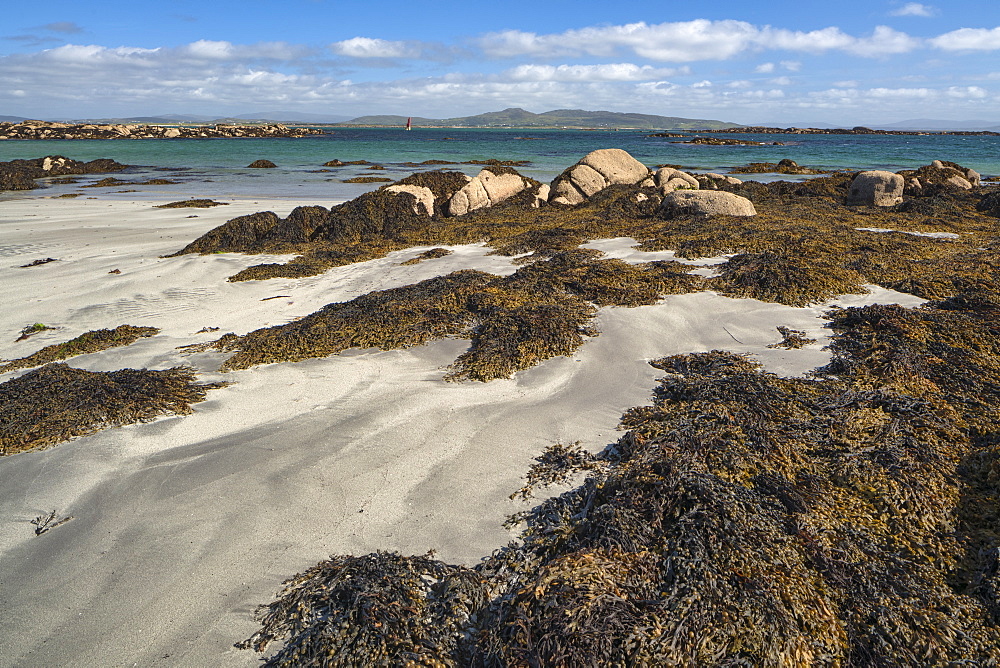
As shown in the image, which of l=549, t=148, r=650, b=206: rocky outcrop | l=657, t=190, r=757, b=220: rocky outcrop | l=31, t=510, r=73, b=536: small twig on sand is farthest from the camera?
l=549, t=148, r=650, b=206: rocky outcrop

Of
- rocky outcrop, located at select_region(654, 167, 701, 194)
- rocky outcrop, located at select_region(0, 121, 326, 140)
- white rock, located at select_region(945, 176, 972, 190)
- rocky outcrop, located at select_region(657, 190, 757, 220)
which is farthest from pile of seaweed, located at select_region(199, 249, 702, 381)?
rocky outcrop, located at select_region(0, 121, 326, 140)

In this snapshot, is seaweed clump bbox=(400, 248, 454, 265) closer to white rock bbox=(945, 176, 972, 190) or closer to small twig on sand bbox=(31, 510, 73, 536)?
small twig on sand bbox=(31, 510, 73, 536)

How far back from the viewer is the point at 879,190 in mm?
15891

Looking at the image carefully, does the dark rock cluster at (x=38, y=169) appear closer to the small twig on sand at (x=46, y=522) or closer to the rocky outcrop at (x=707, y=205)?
the rocky outcrop at (x=707, y=205)

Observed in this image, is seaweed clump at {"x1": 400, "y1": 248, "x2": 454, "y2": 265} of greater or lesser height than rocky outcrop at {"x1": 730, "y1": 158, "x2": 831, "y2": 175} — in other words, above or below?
below

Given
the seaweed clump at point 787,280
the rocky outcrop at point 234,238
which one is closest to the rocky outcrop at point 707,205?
the seaweed clump at point 787,280

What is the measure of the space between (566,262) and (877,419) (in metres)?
5.28

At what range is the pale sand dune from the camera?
2.89 meters

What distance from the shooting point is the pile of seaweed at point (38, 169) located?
25.2 m

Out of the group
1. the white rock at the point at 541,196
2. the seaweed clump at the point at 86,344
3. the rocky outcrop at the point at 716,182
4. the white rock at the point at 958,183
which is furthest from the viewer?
the rocky outcrop at the point at 716,182

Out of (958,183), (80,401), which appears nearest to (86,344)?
(80,401)

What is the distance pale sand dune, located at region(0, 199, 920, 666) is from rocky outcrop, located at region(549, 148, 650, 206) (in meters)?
10.9

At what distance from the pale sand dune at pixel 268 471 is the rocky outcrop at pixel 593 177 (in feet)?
35.8

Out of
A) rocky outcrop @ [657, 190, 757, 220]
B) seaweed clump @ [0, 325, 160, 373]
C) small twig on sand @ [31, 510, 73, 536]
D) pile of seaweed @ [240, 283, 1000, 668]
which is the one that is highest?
rocky outcrop @ [657, 190, 757, 220]
